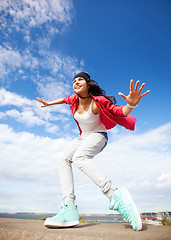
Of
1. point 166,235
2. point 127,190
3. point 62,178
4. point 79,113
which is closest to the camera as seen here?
point 166,235

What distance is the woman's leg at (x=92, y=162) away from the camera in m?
2.19

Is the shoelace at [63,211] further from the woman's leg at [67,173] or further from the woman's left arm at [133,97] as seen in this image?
the woman's left arm at [133,97]

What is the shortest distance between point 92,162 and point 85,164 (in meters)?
0.10

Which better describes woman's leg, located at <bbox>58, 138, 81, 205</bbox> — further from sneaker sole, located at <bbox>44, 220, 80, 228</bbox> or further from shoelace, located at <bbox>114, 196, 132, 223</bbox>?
shoelace, located at <bbox>114, 196, 132, 223</bbox>

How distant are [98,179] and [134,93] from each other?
121 cm

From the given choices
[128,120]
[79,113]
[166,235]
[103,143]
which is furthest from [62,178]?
[166,235]

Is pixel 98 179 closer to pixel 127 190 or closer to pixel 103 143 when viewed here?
pixel 127 190

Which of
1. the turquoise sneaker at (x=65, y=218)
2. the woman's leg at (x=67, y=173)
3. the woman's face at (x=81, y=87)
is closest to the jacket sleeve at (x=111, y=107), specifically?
the woman's face at (x=81, y=87)

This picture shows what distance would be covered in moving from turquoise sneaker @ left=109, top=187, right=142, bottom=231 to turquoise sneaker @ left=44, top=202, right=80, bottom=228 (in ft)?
1.78

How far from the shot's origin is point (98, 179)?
222 cm

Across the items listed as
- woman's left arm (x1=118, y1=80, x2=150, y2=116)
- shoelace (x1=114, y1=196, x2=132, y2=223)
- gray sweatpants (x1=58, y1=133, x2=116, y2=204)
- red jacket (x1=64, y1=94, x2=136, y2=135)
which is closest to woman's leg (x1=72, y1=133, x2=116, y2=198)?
gray sweatpants (x1=58, y1=133, x2=116, y2=204)

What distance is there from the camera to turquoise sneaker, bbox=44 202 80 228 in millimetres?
2182

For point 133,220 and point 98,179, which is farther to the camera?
point 98,179

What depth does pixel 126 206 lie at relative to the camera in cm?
206
